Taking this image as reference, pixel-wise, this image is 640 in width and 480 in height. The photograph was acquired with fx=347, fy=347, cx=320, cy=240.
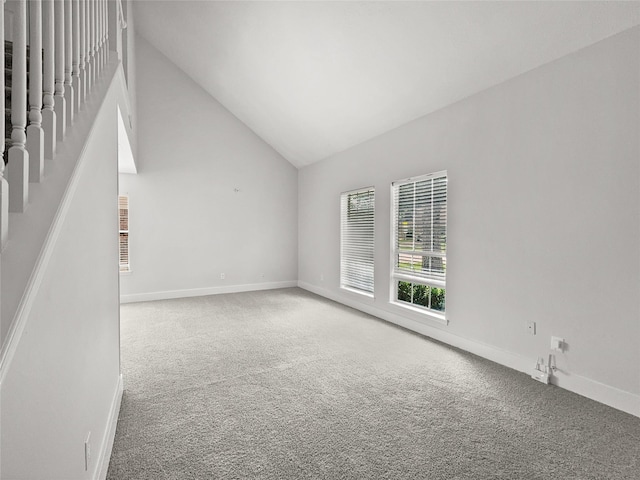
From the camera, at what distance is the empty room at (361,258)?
112 cm

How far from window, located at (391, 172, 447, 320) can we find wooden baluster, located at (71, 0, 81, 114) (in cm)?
341

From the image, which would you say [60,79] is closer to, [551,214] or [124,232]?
[551,214]

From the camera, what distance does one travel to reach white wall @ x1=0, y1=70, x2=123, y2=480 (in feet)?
2.67

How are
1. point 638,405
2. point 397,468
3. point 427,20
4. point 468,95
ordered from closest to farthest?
1. point 397,468
2. point 638,405
3. point 427,20
4. point 468,95

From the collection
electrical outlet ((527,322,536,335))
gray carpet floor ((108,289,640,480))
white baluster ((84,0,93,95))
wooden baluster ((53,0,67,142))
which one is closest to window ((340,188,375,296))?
gray carpet floor ((108,289,640,480))

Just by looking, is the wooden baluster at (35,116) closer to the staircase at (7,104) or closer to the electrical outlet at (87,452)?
the staircase at (7,104)

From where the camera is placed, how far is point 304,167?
7.11 meters

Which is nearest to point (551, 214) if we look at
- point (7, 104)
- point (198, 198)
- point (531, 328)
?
point (531, 328)

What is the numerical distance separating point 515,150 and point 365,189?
237cm

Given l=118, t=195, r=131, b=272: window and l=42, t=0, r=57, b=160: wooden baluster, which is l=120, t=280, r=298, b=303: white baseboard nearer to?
l=118, t=195, r=131, b=272: window

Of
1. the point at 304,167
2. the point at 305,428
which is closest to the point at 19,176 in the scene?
the point at 305,428

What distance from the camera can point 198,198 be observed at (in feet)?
21.3

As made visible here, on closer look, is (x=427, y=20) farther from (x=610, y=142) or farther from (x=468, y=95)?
(x=610, y=142)

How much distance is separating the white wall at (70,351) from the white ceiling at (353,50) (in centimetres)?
254
